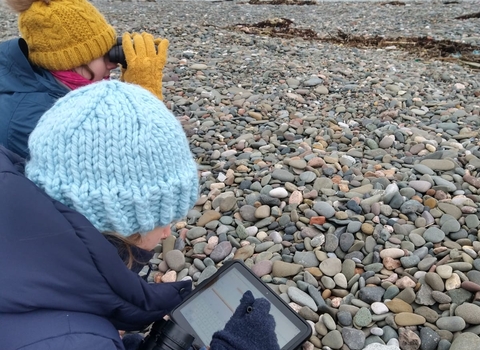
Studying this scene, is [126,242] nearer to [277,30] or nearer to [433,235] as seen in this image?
[433,235]

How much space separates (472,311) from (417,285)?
26 cm

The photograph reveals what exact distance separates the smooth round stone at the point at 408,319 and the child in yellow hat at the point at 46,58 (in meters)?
1.73

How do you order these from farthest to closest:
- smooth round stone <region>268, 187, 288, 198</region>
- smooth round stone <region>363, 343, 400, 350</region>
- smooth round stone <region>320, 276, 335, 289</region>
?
smooth round stone <region>268, 187, 288, 198</region>
smooth round stone <region>320, 276, 335, 289</region>
smooth round stone <region>363, 343, 400, 350</region>

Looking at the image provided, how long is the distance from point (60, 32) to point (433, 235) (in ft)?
7.02

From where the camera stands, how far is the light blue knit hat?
3.73 feet

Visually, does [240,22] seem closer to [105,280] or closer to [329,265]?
[329,265]

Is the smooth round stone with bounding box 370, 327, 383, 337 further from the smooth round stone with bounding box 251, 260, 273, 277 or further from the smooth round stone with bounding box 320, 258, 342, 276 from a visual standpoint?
the smooth round stone with bounding box 251, 260, 273, 277

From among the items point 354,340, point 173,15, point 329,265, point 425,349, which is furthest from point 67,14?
point 173,15

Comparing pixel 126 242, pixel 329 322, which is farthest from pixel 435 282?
pixel 126 242

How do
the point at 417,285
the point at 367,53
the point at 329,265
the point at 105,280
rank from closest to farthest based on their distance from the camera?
the point at 105,280 → the point at 417,285 → the point at 329,265 → the point at 367,53

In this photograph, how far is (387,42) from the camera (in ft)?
25.9

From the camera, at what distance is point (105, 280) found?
1177mm

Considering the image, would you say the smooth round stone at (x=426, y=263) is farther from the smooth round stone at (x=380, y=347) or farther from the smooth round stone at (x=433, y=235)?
the smooth round stone at (x=380, y=347)

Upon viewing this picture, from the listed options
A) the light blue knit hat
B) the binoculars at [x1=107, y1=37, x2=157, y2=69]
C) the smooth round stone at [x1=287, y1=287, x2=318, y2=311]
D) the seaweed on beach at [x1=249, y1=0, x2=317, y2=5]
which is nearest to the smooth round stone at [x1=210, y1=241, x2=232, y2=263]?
the smooth round stone at [x1=287, y1=287, x2=318, y2=311]
